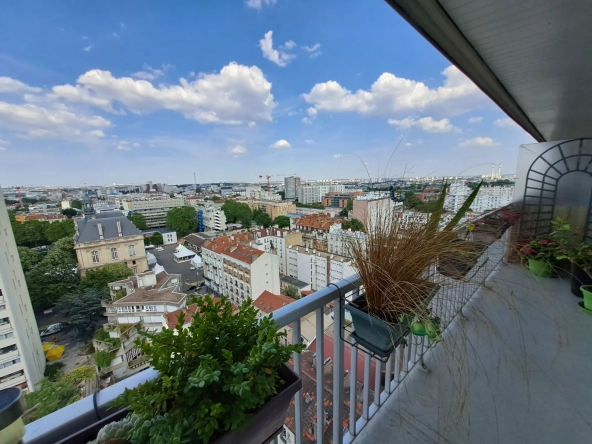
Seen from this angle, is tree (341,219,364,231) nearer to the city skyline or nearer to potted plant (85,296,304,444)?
the city skyline

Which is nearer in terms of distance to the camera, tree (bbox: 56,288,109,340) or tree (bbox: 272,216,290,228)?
tree (bbox: 56,288,109,340)

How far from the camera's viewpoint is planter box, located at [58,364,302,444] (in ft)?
1.35

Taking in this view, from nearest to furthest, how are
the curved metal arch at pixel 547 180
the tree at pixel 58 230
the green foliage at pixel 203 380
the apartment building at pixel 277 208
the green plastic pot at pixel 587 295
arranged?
the green foliage at pixel 203 380 → the green plastic pot at pixel 587 295 → the curved metal arch at pixel 547 180 → the tree at pixel 58 230 → the apartment building at pixel 277 208

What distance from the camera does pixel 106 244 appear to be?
6730 millimetres

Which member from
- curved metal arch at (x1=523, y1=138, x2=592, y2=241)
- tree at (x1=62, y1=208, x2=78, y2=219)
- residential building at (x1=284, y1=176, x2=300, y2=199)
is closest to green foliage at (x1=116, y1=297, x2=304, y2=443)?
curved metal arch at (x1=523, y1=138, x2=592, y2=241)

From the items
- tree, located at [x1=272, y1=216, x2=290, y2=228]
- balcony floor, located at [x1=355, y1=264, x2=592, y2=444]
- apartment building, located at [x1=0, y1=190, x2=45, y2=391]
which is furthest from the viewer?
tree, located at [x1=272, y1=216, x2=290, y2=228]

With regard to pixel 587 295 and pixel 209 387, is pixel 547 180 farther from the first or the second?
pixel 209 387

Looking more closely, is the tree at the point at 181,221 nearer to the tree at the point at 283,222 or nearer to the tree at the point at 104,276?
the tree at the point at 283,222

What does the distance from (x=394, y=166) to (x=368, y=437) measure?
1.30m

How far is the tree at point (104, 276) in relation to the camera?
667cm

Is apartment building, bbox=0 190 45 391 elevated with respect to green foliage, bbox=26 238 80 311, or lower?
elevated

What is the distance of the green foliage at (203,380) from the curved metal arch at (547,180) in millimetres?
3594

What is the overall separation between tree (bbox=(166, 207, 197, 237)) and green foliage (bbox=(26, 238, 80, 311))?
842 inches

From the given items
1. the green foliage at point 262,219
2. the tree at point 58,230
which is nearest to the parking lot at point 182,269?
the tree at point 58,230
